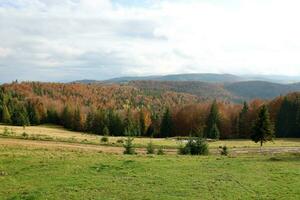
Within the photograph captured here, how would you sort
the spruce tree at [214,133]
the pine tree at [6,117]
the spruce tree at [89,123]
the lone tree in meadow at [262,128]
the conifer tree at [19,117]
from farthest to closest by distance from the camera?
A: the pine tree at [6,117] < the spruce tree at [89,123] < the conifer tree at [19,117] < the spruce tree at [214,133] < the lone tree in meadow at [262,128]

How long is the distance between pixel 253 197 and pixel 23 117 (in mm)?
117570

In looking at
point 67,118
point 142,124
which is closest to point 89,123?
point 67,118

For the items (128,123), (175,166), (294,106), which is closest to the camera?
(175,166)

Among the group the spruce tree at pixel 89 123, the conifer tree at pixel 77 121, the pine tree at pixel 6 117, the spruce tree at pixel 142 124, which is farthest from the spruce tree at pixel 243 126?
the pine tree at pixel 6 117

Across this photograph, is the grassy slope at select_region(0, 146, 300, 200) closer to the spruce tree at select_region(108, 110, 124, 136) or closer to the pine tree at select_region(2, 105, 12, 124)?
the spruce tree at select_region(108, 110, 124, 136)

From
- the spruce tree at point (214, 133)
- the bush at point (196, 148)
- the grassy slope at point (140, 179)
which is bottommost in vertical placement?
the spruce tree at point (214, 133)

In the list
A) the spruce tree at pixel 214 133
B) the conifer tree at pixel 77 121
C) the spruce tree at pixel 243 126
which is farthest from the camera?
the conifer tree at pixel 77 121

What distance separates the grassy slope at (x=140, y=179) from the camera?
1972 cm

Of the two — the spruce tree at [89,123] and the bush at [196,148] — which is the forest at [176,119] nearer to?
the spruce tree at [89,123]

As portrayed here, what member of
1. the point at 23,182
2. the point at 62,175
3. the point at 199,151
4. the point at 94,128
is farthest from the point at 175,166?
the point at 94,128

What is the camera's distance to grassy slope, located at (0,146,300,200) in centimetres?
1972

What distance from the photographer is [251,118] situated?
387 feet

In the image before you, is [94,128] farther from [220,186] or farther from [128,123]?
[220,186]

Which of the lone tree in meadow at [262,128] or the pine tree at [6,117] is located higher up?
the lone tree in meadow at [262,128]
